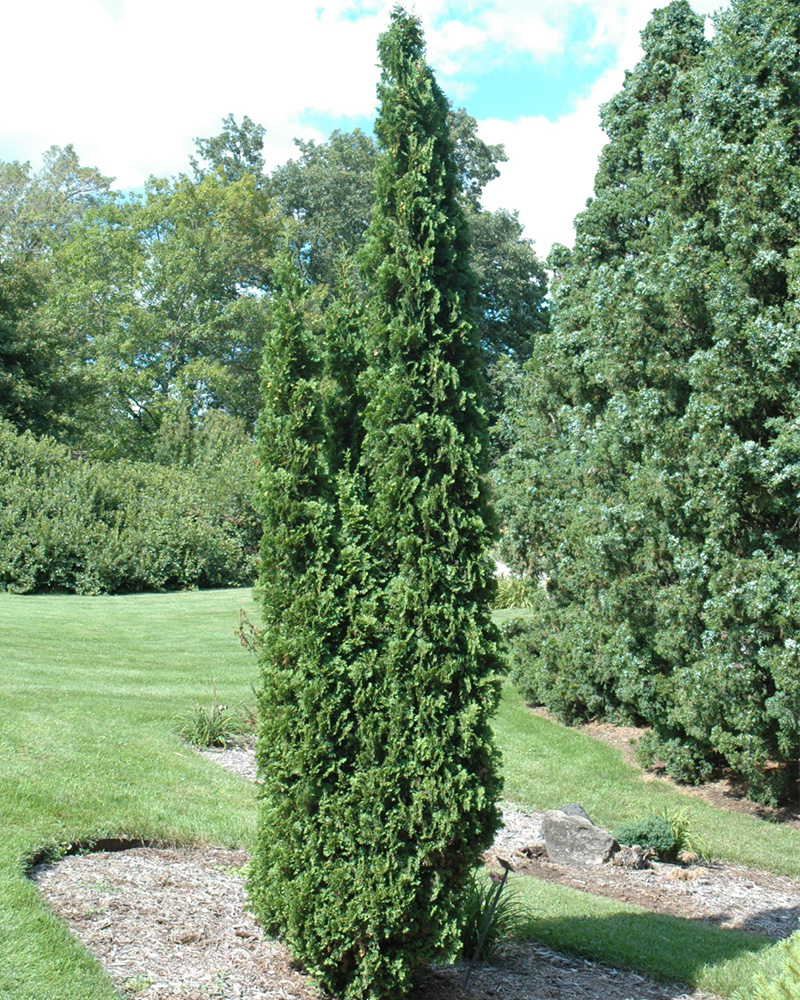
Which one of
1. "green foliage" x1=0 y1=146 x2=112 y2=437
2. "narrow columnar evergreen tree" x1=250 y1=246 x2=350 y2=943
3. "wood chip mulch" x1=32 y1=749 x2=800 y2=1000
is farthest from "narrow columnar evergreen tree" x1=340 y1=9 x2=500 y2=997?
"green foliage" x1=0 y1=146 x2=112 y2=437

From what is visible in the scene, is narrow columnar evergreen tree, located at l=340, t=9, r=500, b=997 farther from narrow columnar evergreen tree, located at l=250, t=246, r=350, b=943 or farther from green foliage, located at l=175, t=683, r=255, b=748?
green foliage, located at l=175, t=683, r=255, b=748

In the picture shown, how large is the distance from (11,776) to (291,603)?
9.61 ft

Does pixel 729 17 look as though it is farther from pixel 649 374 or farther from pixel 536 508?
pixel 536 508

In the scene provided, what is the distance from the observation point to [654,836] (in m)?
7.06

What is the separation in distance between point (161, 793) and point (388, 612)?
10.1 ft

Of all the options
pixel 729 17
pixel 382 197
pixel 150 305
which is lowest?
pixel 382 197

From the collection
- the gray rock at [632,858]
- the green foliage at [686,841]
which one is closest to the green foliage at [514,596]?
the green foliage at [686,841]

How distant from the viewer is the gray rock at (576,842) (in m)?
6.81

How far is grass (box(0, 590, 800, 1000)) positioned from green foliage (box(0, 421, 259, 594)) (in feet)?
19.3

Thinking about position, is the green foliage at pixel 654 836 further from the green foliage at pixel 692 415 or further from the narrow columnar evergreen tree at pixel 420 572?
the narrow columnar evergreen tree at pixel 420 572

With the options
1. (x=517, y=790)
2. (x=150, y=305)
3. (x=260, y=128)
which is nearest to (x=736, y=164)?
(x=517, y=790)

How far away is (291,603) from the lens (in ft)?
13.5

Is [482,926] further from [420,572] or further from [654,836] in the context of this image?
[654,836]

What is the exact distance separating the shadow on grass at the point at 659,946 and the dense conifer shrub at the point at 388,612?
1.31 meters
